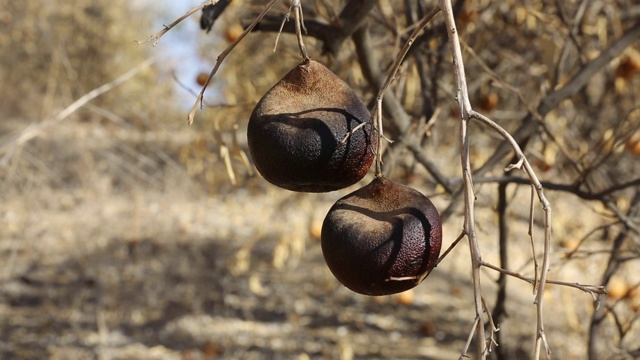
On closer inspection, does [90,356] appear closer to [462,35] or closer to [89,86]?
[462,35]

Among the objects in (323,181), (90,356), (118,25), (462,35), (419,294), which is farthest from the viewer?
(118,25)

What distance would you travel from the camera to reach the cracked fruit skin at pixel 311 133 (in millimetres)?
694

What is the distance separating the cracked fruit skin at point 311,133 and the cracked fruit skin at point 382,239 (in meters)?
0.03

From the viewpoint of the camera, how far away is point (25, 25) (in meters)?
8.95

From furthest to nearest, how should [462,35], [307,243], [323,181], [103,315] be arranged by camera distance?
1. [307,243]
2. [103,315]
3. [462,35]
4. [323,181]

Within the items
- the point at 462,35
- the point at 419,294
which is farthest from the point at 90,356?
the point at 462,35

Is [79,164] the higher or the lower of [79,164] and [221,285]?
the higher

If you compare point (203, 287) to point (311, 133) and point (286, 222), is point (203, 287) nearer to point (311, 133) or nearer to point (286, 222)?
point (286, 222)

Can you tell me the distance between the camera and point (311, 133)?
0.69 metres

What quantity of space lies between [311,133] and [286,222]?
204 inches

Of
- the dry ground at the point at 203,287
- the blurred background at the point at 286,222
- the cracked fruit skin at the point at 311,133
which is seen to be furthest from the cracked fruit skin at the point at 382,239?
the dry ground at the point at 203,287

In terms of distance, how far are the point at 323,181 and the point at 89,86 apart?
29.3 feet

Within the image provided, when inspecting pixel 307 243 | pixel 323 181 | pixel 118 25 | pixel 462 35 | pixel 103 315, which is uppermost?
pixel 118 25

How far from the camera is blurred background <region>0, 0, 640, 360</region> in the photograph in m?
2.40
